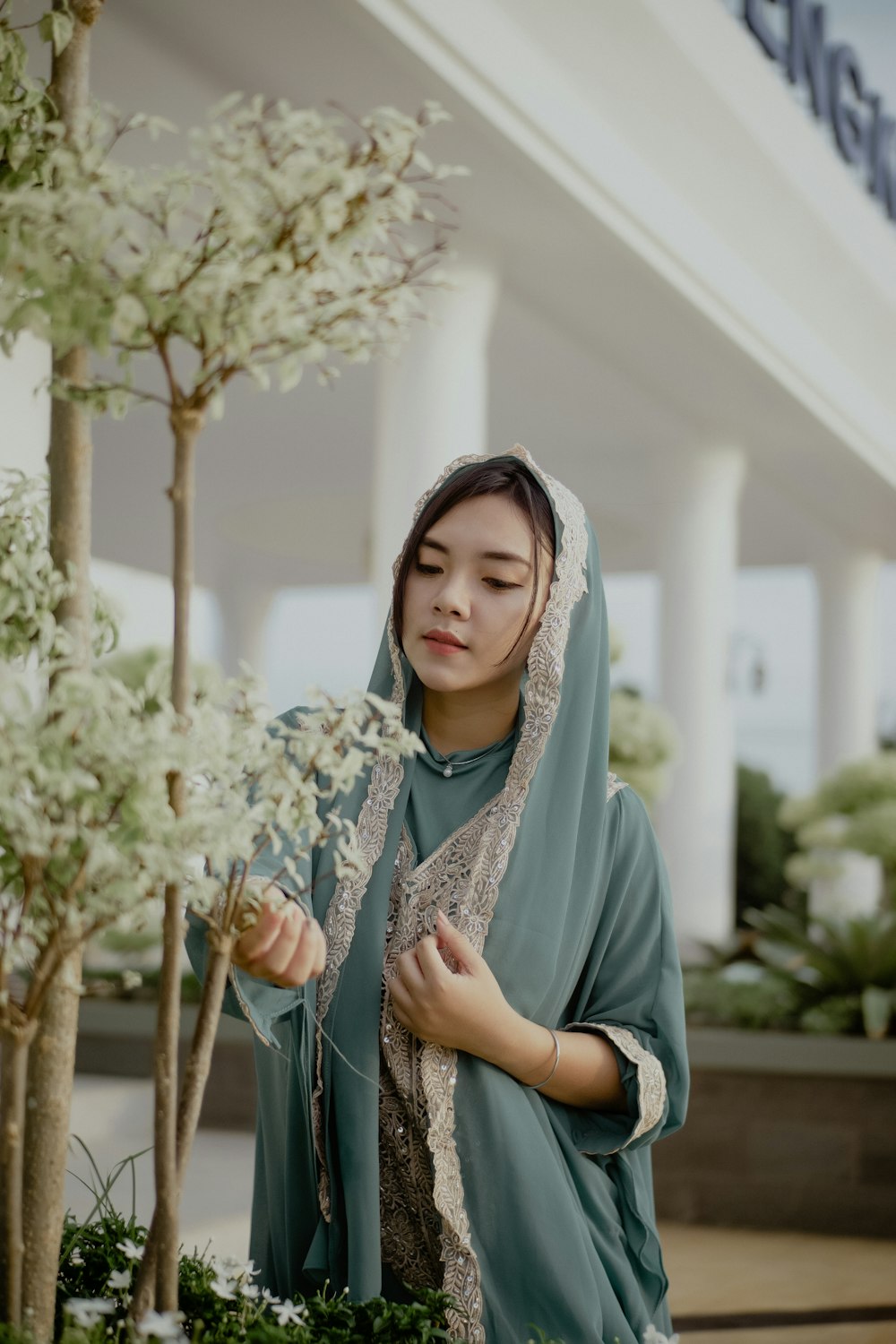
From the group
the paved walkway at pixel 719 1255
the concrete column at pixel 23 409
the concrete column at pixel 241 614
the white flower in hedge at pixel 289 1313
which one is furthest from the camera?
the concrete column at pixel 241 614

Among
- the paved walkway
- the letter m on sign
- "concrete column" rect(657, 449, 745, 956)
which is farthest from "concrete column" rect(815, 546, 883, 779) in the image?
the paved walkway

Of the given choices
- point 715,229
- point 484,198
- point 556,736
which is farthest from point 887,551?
point 556,736

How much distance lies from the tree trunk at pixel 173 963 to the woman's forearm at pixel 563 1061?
1.37 feet

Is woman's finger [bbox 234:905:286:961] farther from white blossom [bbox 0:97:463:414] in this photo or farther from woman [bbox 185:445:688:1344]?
white blossom [bbox 0:97:463:414]

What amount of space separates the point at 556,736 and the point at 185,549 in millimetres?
578

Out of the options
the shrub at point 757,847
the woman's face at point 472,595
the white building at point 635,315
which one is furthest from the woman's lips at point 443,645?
the shrub at point 757,847

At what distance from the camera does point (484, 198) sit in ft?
17.4

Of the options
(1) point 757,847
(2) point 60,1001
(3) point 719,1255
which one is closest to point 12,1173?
(2) point 60,1001

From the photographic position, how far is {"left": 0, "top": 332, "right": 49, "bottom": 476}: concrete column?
351 centimetres

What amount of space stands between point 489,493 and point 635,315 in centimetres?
502

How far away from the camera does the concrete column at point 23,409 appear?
11.5 ft

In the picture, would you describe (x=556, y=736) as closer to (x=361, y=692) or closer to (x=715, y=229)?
(x=361, y=692)

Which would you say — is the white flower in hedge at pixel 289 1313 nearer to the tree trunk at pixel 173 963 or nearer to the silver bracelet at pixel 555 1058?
the tree trunk at pixel 173 963

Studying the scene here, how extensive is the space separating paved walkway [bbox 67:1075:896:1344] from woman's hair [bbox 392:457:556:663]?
2.34 m
